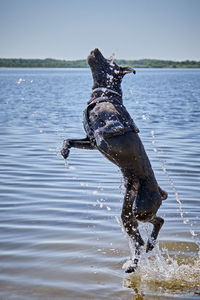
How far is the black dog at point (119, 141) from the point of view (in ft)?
18.2

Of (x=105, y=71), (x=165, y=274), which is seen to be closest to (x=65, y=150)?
(x=105, y=71)

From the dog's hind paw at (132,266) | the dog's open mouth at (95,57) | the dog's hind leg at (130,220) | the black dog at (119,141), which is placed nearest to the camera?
the black dog at (119,141)

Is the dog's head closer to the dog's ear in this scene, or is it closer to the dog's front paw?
the dog's ear

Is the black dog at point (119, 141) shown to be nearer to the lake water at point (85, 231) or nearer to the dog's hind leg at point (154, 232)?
the dog's hind leg at point (154, 232)

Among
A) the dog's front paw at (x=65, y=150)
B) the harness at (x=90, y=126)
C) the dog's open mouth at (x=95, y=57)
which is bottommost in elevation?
the dog's front paw at (x=65, y=150)

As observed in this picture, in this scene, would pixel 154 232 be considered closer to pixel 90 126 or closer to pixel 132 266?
pixel 132 266

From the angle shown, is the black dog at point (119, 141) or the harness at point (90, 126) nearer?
the black dog at point (119, 141)

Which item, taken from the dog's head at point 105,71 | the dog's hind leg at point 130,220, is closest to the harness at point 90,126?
the dog's head at point 105,71

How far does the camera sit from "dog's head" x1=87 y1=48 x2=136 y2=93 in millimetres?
5984

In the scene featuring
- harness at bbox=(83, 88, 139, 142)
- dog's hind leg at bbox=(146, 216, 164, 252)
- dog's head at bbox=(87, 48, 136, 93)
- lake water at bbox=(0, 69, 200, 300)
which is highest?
dog's head at bbox=(87, 48, 136, 93)

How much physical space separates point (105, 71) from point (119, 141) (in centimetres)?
90

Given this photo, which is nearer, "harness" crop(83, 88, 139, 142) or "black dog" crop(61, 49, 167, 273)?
"black dog" crop(61, 49, 167, 273)

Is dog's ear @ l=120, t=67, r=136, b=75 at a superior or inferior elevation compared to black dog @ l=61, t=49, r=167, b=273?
superior

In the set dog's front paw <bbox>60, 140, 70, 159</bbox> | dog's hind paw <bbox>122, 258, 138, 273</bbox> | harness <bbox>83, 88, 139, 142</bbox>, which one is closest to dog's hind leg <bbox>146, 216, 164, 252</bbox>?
dog's hind paw <bbox>122, 258, 138, 273</bbox>
